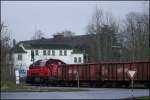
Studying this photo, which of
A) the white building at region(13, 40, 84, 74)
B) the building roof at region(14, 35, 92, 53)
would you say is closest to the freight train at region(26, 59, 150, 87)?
the white building at region(13, 40, 84, 74)

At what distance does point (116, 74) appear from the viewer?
53.2 meters

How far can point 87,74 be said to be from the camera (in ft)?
187

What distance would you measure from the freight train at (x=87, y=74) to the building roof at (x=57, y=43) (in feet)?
210

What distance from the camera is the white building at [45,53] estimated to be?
128 meters

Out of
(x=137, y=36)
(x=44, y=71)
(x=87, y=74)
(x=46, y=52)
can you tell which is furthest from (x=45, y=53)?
(x=87, y=74)

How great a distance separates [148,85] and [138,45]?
189 feet

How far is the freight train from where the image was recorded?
50531mm

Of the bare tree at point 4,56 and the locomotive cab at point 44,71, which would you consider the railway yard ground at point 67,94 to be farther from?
the locomotive cab at point 44,71

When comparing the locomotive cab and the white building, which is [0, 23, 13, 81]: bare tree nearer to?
the locomotive cab

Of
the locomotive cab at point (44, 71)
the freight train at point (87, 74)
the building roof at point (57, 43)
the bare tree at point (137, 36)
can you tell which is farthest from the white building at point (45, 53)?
the freight train at point (87, 74)

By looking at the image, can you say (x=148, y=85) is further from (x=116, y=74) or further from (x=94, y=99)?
(x=94, y=99)

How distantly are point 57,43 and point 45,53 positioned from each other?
15.6 m

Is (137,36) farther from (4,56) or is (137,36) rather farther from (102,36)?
(4,56)

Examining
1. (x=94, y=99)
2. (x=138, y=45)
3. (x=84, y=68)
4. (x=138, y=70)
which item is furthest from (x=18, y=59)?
(x=94, y=99)
